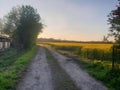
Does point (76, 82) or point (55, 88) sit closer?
point (55, 88)

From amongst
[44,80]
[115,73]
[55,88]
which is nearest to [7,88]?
[55,88]

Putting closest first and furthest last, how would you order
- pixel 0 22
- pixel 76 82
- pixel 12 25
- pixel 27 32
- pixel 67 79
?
1. pixel 76 82
2. pixel 67 79
3. pixel 27 32
4. pixel 12 25
5. pixel 0 22

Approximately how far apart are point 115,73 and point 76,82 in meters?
3.24

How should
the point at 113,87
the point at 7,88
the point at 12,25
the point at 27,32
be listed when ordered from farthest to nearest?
1. the point at 12,25
2. the point at 27,32
3. the point at 113,87
4. the point at 7,88

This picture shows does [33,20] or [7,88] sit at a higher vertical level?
[33,20]

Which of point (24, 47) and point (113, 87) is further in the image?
point (24, 47)

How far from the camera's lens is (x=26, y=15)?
3184 inches

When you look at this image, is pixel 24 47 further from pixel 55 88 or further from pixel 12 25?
pixel 55 88

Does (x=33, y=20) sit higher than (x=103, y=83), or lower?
higher

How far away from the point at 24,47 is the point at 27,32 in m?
3.91

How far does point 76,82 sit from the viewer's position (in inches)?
720

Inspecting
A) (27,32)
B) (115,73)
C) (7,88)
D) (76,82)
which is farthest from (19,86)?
(27,32)

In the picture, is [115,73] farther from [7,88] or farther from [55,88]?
[7,88]

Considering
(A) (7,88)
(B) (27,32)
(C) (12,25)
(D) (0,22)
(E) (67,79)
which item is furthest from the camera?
(D) (0,22)
